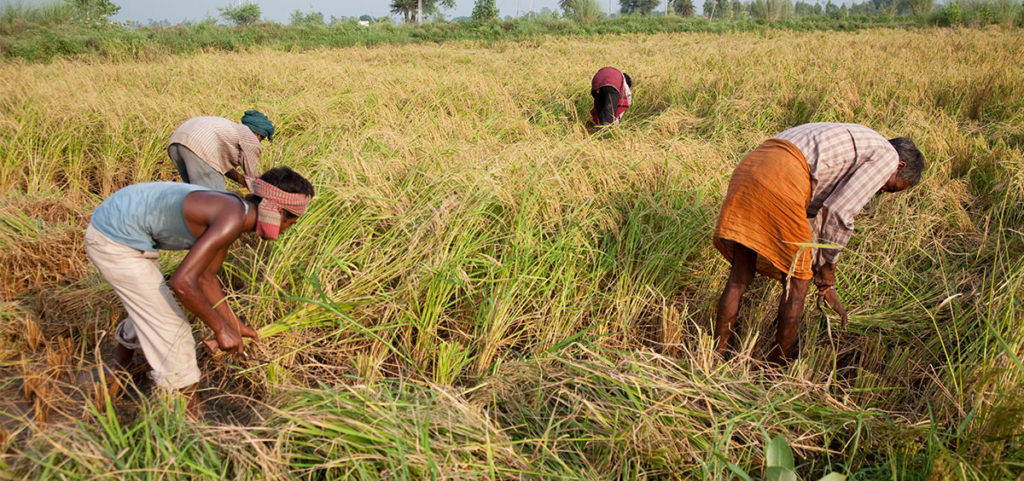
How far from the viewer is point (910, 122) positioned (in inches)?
157

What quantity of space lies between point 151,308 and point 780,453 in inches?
87.1

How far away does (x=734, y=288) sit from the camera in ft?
7.72

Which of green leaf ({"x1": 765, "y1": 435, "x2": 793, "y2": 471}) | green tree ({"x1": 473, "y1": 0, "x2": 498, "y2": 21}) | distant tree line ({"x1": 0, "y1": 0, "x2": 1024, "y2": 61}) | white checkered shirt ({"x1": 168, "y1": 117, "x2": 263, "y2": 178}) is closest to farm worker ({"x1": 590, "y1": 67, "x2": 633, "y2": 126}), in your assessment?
white checkered shirt ({"x1": 168, "y1": 117, "x2": 263, "y2": 178})

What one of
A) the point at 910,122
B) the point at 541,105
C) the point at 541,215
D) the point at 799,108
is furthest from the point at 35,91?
the point at 910,122

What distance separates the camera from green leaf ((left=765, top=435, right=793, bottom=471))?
5.37 ft

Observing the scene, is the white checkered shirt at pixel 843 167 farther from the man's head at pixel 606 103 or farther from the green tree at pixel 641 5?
the green tree at pixel 641 5

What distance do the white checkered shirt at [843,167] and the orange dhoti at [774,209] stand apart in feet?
0.23

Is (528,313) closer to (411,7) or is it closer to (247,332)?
(247,332)

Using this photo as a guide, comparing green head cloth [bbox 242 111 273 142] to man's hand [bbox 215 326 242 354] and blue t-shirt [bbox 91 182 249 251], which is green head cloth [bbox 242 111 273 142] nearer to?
blue t-shirt [bbox 91 182 249 251]

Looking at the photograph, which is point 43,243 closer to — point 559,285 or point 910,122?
point 559,285

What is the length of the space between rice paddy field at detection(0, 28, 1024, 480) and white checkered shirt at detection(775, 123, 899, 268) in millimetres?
414

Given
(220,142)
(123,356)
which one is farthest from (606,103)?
(123,356)

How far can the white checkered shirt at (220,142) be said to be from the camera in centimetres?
318

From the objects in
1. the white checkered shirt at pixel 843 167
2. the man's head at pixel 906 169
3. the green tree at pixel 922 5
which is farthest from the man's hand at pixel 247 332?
the green tree at pixel 922 5
